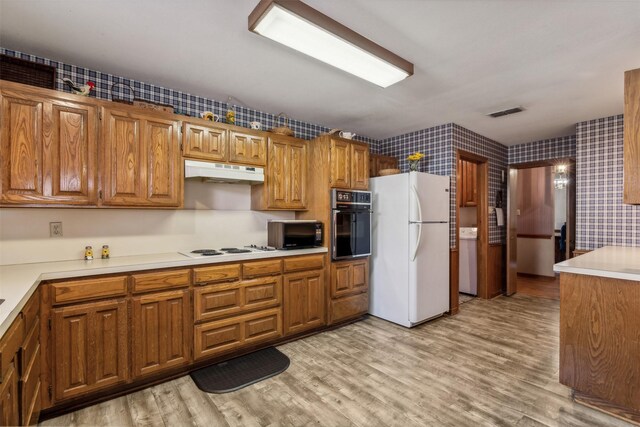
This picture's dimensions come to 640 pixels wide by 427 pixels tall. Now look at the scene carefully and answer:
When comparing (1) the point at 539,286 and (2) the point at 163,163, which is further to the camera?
(1) the point at 539,286

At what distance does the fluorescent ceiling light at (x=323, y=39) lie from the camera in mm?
1666

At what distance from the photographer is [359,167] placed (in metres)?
3.62

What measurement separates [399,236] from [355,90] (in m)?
1.66

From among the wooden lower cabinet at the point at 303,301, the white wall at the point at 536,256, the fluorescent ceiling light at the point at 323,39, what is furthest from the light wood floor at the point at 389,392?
the white wall at the point at 536,256

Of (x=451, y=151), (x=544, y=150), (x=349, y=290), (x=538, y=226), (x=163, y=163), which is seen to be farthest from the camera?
(x=538, y=226)

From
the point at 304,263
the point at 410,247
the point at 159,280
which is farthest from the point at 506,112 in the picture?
Result: the point at 159,280

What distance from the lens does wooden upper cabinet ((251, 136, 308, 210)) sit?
3188 mm

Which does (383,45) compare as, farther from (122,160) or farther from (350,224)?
(122,160)

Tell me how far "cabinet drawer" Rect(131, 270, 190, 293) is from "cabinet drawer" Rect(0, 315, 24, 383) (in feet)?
2.45

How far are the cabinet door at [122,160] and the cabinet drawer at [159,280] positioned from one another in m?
0.63

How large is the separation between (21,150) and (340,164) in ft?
8.61

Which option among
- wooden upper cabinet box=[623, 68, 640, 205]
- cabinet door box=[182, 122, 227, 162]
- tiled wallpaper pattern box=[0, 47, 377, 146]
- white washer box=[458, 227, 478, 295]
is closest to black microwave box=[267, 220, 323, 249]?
cabinet door box=[182, 122, 227, 162]

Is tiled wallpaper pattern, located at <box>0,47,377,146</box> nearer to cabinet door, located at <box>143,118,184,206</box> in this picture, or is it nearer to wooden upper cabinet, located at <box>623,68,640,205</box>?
cabinet door, located at <box>143,118,184,206</box>

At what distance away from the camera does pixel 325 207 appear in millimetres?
3330
